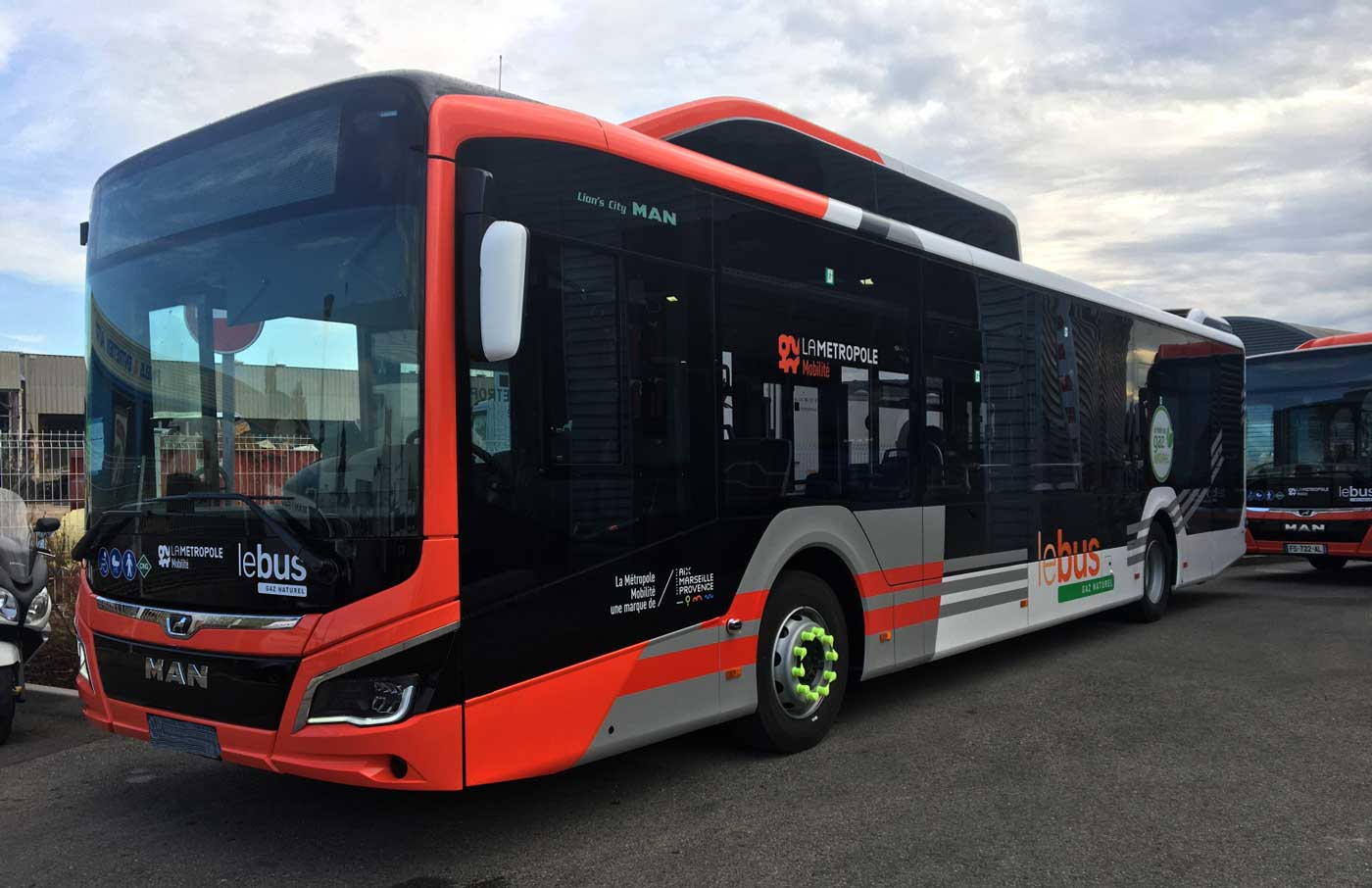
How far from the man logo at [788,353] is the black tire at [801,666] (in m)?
1.09

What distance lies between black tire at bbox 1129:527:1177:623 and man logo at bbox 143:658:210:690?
8.51 metres

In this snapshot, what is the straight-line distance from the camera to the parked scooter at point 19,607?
5.98 meters

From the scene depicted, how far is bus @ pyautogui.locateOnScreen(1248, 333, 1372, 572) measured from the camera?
1380 centimetres

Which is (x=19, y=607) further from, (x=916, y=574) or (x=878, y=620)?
(x=916, y=574)

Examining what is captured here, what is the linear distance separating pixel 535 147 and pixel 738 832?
2.96 m

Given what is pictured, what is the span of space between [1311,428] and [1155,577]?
5406 millimetres

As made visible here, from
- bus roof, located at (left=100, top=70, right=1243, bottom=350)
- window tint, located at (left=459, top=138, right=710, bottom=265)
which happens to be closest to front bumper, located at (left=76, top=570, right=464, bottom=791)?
window tint, located at (left=459, top=138, right=710, bottom=265)

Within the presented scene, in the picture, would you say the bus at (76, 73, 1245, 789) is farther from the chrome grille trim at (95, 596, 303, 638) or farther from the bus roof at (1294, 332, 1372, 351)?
the bus roof at (1294, 332, 1372, 351)

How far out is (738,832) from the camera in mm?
4586

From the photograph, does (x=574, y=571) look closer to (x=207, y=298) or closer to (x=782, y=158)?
(x=207, y=298)

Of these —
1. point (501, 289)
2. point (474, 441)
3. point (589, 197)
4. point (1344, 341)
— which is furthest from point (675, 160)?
point (1344, 341)

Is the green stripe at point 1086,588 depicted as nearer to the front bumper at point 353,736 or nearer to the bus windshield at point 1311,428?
the front bumper at point 353,736

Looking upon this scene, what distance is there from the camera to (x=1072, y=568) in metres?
8.67

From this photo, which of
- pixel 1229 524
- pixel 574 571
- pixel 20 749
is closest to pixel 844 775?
pixel 574 571
